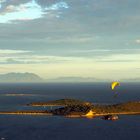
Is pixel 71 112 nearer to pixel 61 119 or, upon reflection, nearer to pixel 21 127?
pixel 61 119

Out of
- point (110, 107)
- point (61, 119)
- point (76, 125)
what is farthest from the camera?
point (110, 107)

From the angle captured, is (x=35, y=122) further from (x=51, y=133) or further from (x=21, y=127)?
(x=51, y=133)

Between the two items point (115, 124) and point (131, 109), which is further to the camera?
point (131, 109)

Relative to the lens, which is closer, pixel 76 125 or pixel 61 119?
pixel 76 125

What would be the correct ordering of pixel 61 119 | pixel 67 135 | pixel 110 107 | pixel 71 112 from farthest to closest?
1. pixel 110 107
2. pixel 71 112
3. pixel 61 119
4. pixel 67 135

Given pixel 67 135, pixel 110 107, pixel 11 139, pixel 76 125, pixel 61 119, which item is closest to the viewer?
pixel 11 139

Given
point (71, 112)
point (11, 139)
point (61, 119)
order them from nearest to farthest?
point (11, 139)
point (61, 119)
point (71, 112)

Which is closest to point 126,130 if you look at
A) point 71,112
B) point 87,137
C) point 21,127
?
point 87,137

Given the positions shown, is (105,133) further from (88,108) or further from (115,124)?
(88,108)

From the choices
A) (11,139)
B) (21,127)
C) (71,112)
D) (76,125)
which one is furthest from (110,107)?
(11,139)
